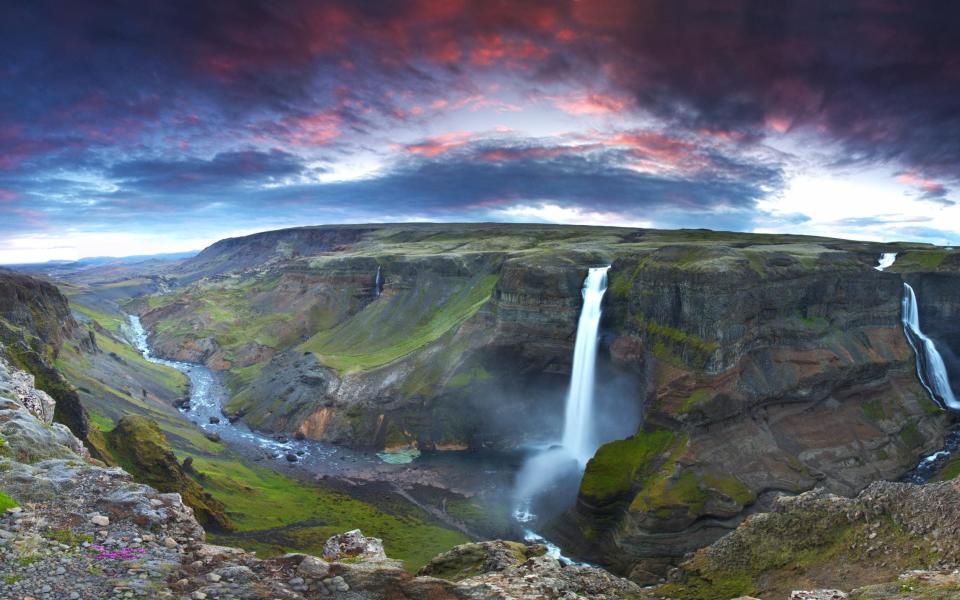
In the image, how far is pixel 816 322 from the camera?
6819cm

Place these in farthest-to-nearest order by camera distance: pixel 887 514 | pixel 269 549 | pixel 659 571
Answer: pixel 659 571 → pixel 269 549 → pixel 887 514

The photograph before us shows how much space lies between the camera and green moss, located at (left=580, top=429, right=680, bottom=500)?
53.5 m

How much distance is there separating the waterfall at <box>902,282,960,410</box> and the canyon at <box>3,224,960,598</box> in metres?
0.84

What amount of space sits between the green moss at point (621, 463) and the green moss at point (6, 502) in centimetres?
4670

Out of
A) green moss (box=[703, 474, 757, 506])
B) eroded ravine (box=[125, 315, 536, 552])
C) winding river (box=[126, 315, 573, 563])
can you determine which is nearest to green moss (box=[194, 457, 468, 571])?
eroded ravine (box=[125, 315, 536, 552])

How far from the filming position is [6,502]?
1595 centimetres

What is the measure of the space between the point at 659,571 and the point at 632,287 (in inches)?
1484

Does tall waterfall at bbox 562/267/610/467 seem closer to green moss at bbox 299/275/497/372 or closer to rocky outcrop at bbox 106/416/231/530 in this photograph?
green moss at bbox 299/275/497/372

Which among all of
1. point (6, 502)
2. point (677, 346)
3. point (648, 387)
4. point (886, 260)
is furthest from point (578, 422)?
point (6, 502)

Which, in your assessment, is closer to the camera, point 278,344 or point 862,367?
point 862,367

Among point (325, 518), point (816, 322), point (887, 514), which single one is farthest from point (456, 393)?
point (887, 514)

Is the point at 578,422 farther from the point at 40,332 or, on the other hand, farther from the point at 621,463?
the point at 40,332

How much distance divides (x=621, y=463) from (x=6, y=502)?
166 feet

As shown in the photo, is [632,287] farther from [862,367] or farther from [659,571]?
[659,571]
